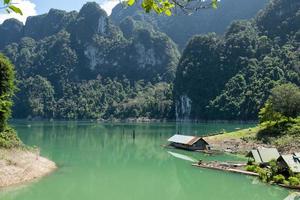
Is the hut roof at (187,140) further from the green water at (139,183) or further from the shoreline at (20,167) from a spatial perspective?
the shoreline at (20,167)

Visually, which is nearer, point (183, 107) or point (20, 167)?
point (20, 167)

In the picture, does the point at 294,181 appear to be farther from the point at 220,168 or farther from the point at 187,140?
the point at 187,140

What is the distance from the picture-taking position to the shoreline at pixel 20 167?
109 ft

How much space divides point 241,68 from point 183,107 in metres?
32.1

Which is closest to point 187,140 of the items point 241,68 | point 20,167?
point 20,167

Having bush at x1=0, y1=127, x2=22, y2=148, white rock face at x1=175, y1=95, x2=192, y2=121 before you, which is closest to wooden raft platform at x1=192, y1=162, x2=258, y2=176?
bush at x1=0, y1=127, x2=22, y2=148

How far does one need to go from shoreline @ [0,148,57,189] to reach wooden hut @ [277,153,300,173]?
21140mm

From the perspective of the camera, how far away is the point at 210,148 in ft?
209

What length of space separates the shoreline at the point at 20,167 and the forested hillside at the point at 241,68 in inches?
4648

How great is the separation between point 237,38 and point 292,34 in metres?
23.6

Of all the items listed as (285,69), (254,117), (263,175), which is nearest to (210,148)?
(263,175)

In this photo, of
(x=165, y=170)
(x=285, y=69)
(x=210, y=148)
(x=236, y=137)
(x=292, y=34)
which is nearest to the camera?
(x=165, y=170)

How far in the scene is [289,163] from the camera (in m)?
35.8

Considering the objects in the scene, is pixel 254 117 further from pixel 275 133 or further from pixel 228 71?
pixel 275 133
